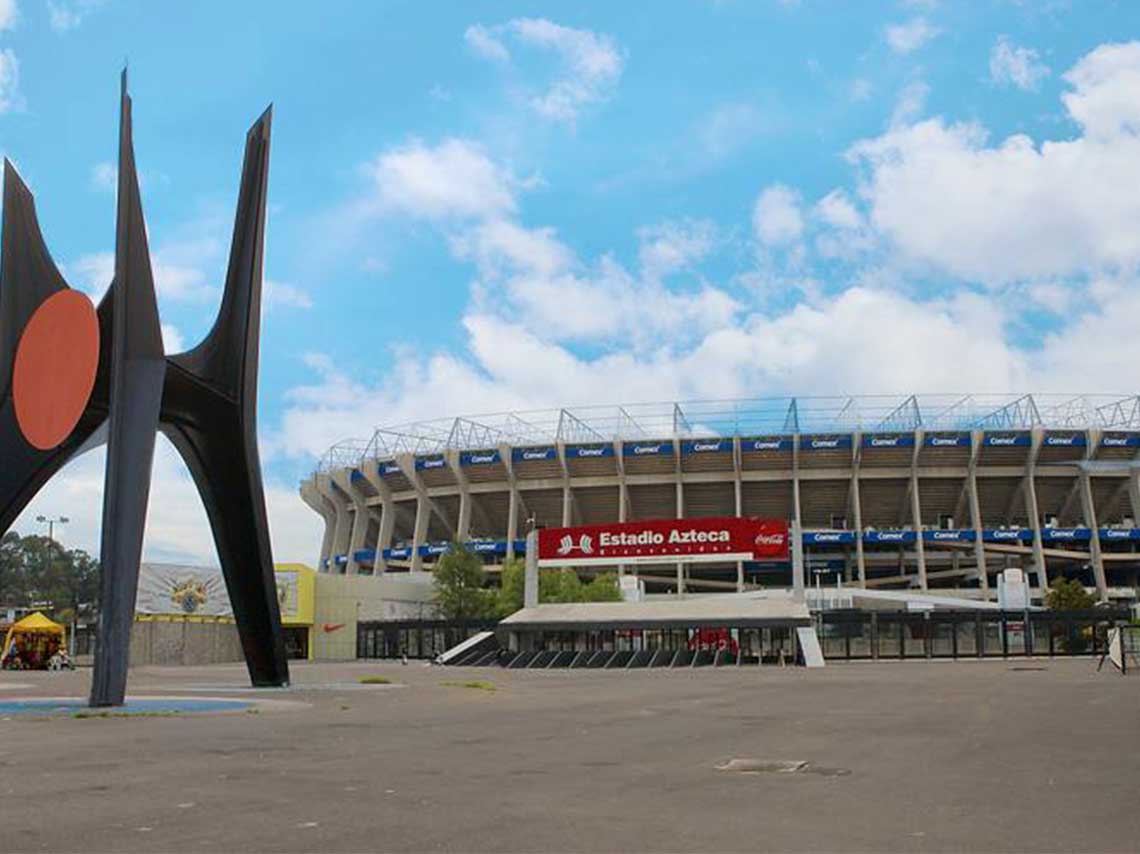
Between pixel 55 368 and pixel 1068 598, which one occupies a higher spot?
pixel 55 368

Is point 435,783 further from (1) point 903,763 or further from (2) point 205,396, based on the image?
(2) point 205,396

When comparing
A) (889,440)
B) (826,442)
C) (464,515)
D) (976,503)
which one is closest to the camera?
(889,440)

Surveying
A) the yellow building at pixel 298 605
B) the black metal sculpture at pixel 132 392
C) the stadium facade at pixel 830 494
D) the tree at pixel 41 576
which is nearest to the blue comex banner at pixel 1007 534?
the stadium facade at pixel 830 494

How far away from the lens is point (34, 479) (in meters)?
28.8

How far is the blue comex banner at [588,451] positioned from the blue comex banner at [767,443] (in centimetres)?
1187

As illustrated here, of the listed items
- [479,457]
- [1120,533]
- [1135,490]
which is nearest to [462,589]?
[479,457]

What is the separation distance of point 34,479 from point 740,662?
34963mm

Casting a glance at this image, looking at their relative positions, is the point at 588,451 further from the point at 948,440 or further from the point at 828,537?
the point at 948,440

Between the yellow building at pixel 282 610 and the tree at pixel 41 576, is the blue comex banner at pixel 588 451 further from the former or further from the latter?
the tree at pixel 41 576

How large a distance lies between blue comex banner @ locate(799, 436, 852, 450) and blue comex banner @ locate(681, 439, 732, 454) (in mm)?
6576

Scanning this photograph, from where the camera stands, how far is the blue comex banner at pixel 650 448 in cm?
9375

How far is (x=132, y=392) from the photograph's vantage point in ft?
82.5

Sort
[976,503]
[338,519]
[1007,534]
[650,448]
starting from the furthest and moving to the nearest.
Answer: [338,519] < [650,448] < [1007,534] < [976,503]

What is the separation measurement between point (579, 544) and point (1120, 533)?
188ft
